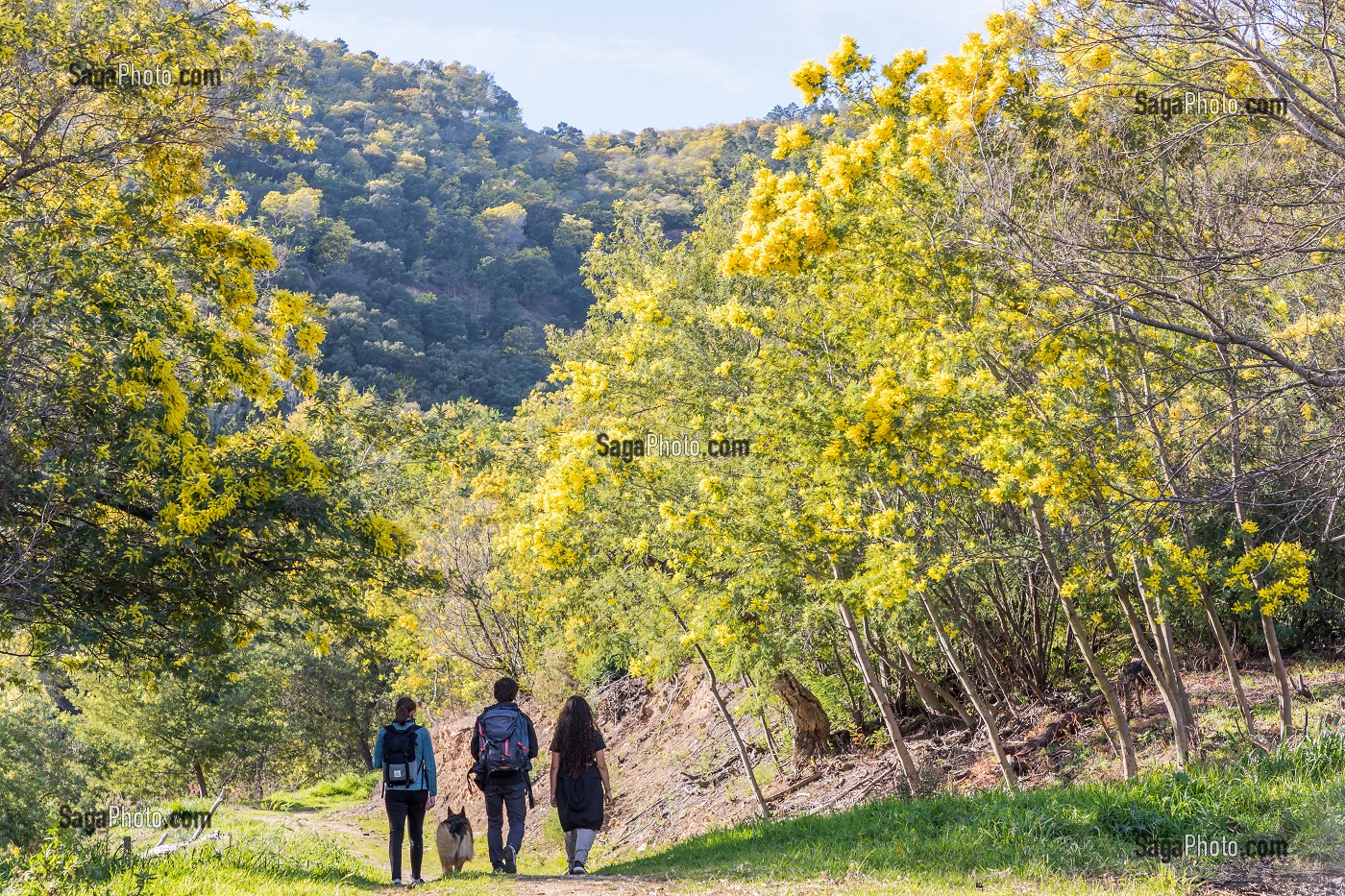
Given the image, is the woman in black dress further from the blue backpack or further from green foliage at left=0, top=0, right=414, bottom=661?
green foliage at left=0, top=0, right=414, bottom=661

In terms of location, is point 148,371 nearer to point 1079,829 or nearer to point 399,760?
point 399,760

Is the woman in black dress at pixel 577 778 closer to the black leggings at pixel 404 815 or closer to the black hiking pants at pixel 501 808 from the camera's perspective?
the black hiking pants at pixel 501 808

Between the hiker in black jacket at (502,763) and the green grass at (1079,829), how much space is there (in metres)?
1.10

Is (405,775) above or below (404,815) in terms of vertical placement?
above

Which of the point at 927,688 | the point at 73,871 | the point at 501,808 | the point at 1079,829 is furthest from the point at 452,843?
the point at 927,688

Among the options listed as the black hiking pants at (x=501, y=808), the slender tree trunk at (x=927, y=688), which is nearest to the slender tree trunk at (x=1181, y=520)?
the slender tree trunk at (x=927, y=688)

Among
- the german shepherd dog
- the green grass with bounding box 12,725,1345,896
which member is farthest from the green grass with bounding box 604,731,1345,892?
the german shepherd dog

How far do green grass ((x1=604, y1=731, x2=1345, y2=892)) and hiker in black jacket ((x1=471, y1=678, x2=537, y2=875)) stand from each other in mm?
1096

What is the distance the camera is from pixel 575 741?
24.0 ft

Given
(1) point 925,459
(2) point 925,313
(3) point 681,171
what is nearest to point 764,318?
(2) point 925,313

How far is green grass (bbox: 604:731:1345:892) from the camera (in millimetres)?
5148

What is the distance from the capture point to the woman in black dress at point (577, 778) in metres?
7.30

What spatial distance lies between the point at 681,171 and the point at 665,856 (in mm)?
80476

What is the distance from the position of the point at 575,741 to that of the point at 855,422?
3071 millimetres
